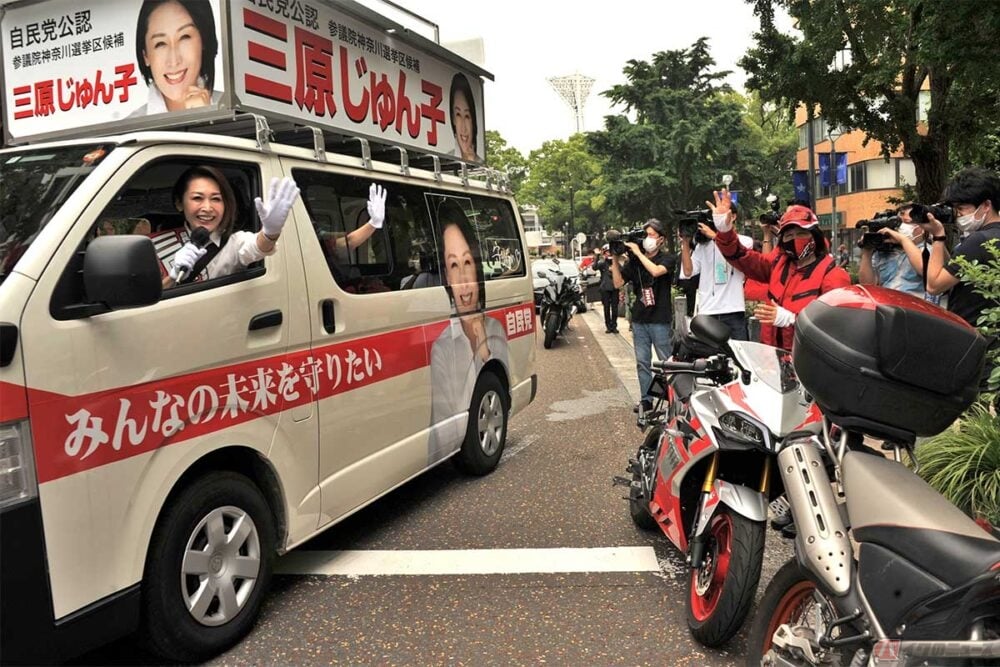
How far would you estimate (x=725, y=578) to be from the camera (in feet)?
9.41

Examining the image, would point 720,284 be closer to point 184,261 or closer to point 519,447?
Answer: point 519,447

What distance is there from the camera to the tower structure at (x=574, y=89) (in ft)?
194

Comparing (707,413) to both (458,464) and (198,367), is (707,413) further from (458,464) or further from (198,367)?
(458,464)

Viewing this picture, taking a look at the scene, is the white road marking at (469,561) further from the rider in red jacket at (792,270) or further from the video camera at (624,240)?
the video camera at (624,240)

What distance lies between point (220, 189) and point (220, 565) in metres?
1.61

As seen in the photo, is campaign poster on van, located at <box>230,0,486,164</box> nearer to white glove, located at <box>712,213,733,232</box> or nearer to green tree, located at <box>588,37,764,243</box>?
white glove, located at <box>712,213,733,232</box>

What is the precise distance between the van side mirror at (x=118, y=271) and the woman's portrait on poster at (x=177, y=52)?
113cm

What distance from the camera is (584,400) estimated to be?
866 cm

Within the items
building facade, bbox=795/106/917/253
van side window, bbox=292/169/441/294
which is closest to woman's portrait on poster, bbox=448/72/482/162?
van side window, bbox=292/169/441/294

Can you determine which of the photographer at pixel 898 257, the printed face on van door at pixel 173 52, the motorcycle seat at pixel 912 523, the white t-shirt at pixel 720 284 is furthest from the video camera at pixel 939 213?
the printed face on van door at pixel 173 52

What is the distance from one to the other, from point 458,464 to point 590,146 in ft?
95.7

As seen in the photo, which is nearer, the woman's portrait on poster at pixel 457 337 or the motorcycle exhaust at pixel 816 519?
the motorcycle exhaust at pixel 816 519

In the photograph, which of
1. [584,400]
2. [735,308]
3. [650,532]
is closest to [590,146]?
[584,400]

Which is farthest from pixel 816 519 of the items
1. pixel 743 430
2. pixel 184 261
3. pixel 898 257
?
pixel 898 257
